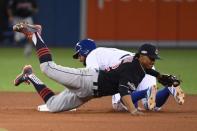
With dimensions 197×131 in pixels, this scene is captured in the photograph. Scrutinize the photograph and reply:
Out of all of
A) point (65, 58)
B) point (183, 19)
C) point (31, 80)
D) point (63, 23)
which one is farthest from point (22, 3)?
point (31, 80)

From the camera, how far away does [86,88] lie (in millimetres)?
9594

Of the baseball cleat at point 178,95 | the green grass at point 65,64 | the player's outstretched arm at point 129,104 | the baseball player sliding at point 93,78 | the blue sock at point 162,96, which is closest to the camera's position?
the player's outstretched arm at point 129,104

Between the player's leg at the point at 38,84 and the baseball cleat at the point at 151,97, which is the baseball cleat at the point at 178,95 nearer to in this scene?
the baseball cleat at the point at 151,97

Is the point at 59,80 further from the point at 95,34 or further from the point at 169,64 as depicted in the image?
the point at 95,34

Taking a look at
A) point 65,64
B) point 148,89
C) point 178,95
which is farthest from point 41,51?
point 65,64

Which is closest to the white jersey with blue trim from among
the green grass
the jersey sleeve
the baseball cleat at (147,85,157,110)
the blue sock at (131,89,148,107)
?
the jersey sleeve

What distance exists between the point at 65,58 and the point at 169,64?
331 centimetres

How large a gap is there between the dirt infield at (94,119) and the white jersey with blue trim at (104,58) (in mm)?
653

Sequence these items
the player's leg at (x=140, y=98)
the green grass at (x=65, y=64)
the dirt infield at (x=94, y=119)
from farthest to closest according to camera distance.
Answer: the green grass at (x=65, y=64)
the player's leg at (x=140, y=98)
the dirt infield at (x=94, y=119)

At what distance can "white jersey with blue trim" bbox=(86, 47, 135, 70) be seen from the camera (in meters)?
9.80

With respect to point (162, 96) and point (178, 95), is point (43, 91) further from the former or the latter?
point (178, 95)

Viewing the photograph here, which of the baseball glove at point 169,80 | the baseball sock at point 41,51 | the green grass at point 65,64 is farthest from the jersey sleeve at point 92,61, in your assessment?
the green grass at point 65,64

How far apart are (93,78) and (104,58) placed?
48cm

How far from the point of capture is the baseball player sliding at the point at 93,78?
30.6ft
